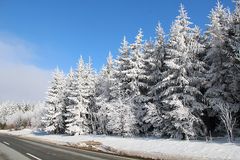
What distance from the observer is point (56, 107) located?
55.8 meters

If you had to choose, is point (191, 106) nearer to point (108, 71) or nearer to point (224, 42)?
point (224, 42)

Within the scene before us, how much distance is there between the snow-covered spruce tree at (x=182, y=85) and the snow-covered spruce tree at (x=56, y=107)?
2805cm

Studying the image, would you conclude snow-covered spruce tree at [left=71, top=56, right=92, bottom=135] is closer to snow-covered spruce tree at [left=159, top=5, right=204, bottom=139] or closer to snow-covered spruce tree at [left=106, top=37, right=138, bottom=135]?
snow-covered spruce tree at [left=106, top=37, right=138, bottom=135]

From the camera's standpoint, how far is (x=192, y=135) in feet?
92.1

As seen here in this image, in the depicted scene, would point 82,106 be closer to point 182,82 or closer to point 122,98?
point 122,98

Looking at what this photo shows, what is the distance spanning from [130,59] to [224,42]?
14016mm

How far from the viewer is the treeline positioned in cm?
2825

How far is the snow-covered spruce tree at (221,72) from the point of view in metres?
27.7

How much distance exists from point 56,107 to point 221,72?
35.4 metres

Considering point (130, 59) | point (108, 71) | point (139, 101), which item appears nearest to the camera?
point (139, 101)

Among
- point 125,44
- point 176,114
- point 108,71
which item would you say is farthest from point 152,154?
point 108,71

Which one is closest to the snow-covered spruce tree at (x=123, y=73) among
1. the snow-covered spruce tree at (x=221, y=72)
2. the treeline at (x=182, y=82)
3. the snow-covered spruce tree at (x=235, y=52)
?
the treeline at (x=182, y=82)

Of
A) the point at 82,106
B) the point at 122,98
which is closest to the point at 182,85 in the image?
the point at 122,98

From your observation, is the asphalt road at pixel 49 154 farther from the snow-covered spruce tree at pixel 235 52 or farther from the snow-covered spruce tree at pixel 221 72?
the snow-covered spruce tree at pixel 235 52
